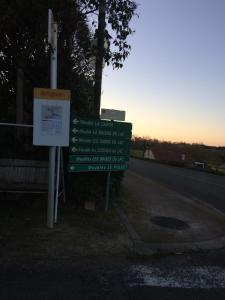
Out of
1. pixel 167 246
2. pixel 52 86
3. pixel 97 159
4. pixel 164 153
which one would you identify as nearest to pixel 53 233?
pixel 167 246

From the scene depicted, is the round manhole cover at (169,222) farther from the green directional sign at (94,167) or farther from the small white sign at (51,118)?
the small white sign at (51,118)

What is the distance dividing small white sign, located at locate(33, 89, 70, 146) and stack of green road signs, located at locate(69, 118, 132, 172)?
941mm

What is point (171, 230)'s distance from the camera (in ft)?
25.8

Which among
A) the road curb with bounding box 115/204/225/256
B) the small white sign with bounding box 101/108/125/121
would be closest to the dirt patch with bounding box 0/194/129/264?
the road curb with bounding box 115/204/225/256

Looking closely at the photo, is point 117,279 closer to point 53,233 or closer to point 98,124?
point 53,233

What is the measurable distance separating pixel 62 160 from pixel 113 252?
2.92 metres

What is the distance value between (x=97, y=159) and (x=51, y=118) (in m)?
1.69

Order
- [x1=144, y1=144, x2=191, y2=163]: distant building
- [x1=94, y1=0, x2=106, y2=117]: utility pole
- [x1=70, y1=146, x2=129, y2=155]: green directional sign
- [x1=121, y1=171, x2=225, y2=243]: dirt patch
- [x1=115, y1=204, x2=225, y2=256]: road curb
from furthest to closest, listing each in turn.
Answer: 1. [x1=144, y1=144, x2=191, y2=163]: distant building
2. [x1=94, y1=0, x2=106, y2=117]: utility pole
3. [x1=70, y1=146, x2=129, y2=155]: green directional sign
4. [x1=121, y1=171, x2=225, y2=243]: dirt patch
5. [x1=115, y1=204, x2=225, y2=256]: road curb

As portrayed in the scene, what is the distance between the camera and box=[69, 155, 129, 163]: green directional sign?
8.16 metres

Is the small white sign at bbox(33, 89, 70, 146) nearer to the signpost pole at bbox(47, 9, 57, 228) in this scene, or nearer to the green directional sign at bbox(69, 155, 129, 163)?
the signpost pole at bbox(47, 9, 57, 228)

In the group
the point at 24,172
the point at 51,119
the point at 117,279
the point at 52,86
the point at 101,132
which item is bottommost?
the point at 117,279

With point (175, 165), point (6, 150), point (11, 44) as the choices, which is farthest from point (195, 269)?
point (175, 165)

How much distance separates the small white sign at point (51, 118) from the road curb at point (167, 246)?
1927 mm

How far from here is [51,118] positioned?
281 inches
